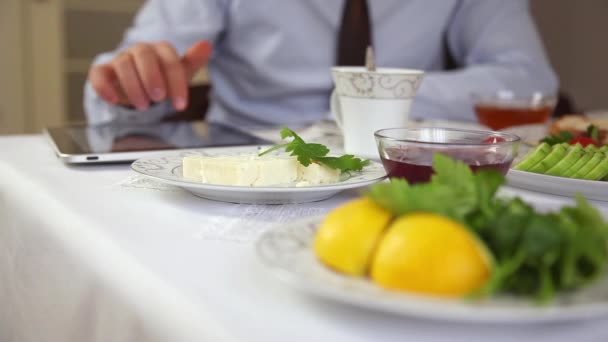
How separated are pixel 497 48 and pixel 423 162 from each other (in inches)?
55.4

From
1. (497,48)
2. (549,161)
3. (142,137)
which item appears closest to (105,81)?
(142,137)

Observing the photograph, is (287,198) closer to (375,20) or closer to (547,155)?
(547,155)

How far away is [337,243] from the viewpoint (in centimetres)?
38

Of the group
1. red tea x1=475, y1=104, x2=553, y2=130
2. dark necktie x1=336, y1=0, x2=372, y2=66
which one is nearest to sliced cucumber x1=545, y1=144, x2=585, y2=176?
red tea x1=475, y1=104, x2=553, y2=130

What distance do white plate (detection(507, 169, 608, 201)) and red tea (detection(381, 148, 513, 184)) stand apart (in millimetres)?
71

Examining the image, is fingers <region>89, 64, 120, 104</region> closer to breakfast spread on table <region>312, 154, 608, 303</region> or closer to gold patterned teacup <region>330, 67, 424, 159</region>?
gold patterned teacup <region>330, 67, 424, 159</region>

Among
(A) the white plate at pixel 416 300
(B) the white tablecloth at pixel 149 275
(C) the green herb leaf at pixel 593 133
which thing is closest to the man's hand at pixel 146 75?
(B) the white tablecloth at pixel 149 275

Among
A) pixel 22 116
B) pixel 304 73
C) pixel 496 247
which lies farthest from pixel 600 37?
pixel 496 247

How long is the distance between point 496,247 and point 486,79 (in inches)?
55.2

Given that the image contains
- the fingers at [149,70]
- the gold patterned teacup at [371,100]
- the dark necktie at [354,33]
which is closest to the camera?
the gold patterned teacup at [371,100]

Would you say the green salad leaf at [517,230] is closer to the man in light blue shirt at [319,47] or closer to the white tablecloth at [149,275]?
the white tablecloth at [149,275]

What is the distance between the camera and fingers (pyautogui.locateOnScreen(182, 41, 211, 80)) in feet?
3.79

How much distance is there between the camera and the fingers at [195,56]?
3.79 feet

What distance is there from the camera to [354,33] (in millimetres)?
1697
